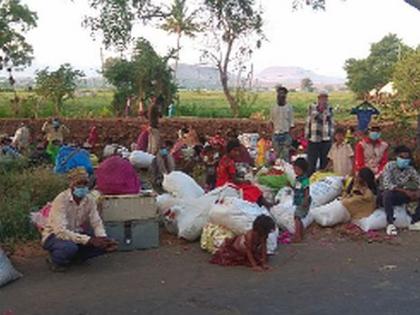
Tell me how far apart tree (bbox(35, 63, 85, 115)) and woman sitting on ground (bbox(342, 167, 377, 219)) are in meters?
15.4

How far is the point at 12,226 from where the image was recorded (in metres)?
7.50

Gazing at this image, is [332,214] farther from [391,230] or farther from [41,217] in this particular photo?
[41,217]

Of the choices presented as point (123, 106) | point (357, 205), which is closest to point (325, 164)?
point (357, 205)

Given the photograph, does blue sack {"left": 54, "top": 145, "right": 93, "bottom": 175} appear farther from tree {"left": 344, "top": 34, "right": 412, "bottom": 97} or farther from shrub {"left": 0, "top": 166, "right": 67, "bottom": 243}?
tree {"left": 344, "top": 34, "right": 412, "bottom": 97}

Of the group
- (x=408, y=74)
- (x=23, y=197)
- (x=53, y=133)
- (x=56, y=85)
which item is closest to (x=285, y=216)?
(x=23, y=197)

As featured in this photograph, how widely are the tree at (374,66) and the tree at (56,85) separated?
98.7ft

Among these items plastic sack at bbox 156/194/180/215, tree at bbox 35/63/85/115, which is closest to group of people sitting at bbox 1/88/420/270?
plastic sack at bbox 156/194/180/215

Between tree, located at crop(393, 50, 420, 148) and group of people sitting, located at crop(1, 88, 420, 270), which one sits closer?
group of people sitting, located at crop(1, 88, 420, 270)

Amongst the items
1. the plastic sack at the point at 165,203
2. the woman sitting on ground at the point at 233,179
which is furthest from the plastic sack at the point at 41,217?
the woman sitting on ground at the point at 233,179

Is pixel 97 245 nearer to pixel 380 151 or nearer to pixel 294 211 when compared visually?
pixel 294 211

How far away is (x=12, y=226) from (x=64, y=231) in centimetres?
157

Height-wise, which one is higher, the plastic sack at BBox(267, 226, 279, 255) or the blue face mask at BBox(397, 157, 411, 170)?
the blue face mask at BBox(397, 157, 411, 170)

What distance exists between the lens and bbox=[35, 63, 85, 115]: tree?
22.3m

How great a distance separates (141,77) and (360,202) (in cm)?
1462
